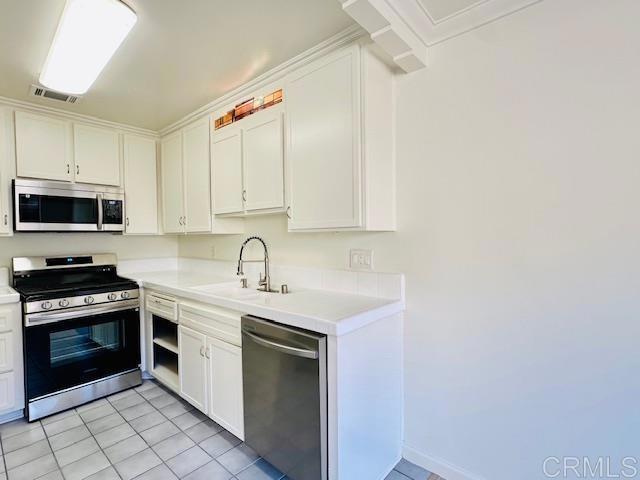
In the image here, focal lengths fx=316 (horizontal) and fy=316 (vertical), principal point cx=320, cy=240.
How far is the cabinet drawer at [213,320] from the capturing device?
1.84 metres

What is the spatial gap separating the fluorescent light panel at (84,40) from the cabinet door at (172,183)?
97 cm

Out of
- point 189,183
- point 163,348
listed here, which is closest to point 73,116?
point 189,183

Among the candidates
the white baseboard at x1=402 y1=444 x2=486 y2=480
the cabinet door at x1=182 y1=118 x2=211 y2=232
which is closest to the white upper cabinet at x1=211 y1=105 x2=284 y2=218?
the cabinet door at x1=182 y1=118 x2=211 y2=232

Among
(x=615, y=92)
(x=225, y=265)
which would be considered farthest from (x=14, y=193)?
(x=615, y=92)

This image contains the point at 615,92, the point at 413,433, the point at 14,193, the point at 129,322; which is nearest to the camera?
the point at 615,92

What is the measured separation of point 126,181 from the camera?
10.1 feet

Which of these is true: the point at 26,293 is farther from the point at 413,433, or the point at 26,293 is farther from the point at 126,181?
the point at 413,433

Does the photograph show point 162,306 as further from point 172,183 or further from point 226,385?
point 172,183

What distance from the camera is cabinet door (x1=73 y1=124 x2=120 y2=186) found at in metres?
2.78

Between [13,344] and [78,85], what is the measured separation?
72.6 inches

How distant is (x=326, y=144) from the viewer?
1.72 meters

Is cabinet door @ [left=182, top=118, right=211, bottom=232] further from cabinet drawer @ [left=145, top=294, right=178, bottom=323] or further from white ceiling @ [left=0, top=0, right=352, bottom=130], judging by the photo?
cabinet drawer @ [left=145, top=294, right=178, bottom=323]

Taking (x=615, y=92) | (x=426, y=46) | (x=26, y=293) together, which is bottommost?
(x=26, y=293)

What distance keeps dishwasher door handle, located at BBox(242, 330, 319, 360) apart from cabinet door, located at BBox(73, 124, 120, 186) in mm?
2245
